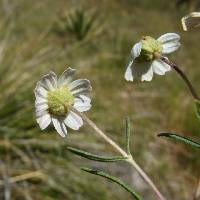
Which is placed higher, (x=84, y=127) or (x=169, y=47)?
(x=169, y=47)

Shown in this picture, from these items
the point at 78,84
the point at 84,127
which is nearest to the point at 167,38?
the point at 78,84

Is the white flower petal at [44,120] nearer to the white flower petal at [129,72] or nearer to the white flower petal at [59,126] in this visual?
the white flower petal at [59,126]

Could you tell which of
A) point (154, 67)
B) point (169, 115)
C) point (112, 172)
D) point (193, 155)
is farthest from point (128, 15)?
point (154, 67)

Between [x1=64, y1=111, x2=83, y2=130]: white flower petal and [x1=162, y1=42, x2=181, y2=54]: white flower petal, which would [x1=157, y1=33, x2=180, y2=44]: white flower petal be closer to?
[x1=162, y1=42, x2=181, y2=54]: white flower petal

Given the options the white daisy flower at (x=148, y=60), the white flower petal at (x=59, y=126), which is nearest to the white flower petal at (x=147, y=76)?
the white daisy flower at (x=148, y=60)

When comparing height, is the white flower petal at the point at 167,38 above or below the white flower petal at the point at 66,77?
above

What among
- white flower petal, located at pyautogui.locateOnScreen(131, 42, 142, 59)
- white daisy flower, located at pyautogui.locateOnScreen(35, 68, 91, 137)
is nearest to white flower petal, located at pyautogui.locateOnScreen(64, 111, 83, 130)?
white daisy flower, located at pyautogui.locateOnScreen(35, 68, 91, 137)

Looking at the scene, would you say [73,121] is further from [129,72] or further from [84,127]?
[84,127]
